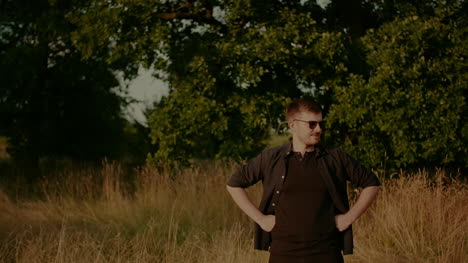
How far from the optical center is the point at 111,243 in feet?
20.9

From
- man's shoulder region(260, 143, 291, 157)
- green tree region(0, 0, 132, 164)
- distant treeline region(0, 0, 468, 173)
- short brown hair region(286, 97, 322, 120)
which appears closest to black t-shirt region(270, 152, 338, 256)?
man's shoulder region(260, 143, 291, 157)

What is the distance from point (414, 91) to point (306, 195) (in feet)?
20.9

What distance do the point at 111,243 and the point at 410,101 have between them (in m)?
5.58

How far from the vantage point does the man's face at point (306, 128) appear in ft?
10.1

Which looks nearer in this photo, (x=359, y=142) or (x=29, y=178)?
(x=359, y=142)

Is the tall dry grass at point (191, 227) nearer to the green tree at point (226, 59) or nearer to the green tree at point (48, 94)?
the green tree at point (226, 59)

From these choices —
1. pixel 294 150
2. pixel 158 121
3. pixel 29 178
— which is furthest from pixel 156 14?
pixel 294 150

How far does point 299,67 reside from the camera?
9.55 metres

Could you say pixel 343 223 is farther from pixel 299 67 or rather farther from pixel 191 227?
pixel 299 67

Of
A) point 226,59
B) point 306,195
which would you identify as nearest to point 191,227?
point 226,59

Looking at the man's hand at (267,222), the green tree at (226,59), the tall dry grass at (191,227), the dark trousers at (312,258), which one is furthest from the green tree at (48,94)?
the dark trousers at (312,258)

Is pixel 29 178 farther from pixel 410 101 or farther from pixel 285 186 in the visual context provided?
pixel 285 186

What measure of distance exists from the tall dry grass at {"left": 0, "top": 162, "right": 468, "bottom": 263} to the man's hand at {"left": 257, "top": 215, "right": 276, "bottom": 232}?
217cm

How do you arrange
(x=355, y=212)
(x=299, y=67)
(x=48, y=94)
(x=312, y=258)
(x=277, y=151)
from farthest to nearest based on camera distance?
(x=48, y=94), (x=299, y=67), (x=277, y=151), (x=355, y=212), (x=312, y=258)
